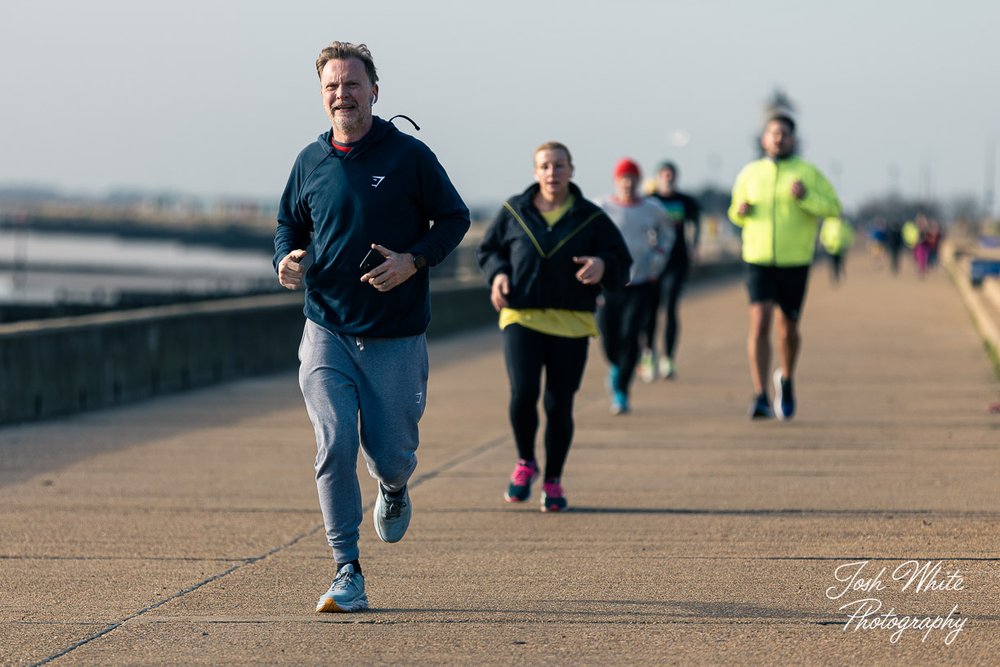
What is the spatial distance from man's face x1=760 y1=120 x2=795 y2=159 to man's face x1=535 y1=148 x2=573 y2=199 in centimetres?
341

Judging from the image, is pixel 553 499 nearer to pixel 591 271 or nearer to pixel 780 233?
pixel 591 271

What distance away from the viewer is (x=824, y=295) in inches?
1422

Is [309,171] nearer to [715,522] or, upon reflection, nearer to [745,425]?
[715,522]

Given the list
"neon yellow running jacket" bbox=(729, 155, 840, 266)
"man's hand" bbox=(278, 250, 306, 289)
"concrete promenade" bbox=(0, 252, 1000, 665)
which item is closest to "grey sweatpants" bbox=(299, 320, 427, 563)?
"man's hand" bbox=(278, 250, 306, 289)

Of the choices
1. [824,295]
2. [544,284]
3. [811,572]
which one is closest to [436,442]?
[544,284]

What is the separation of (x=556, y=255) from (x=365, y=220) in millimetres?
2650

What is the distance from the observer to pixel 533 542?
7.40 metres

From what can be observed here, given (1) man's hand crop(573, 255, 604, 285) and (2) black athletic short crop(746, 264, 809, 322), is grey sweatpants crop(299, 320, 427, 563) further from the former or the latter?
(2) black athletic short crop(746, 264, 809, 322)

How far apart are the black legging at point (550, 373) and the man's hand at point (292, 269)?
8.52 feet

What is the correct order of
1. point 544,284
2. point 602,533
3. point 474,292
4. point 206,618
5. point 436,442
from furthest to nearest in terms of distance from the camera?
point 474,292
point 436,442
point 544,284
point 602,533
point 206,618

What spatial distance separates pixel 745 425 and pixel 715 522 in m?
4.07

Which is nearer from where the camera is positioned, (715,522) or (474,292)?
(715,522)

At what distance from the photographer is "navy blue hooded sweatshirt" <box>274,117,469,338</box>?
6062 millimetres

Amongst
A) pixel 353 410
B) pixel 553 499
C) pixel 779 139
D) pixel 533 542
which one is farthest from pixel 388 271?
pixel 779 139
